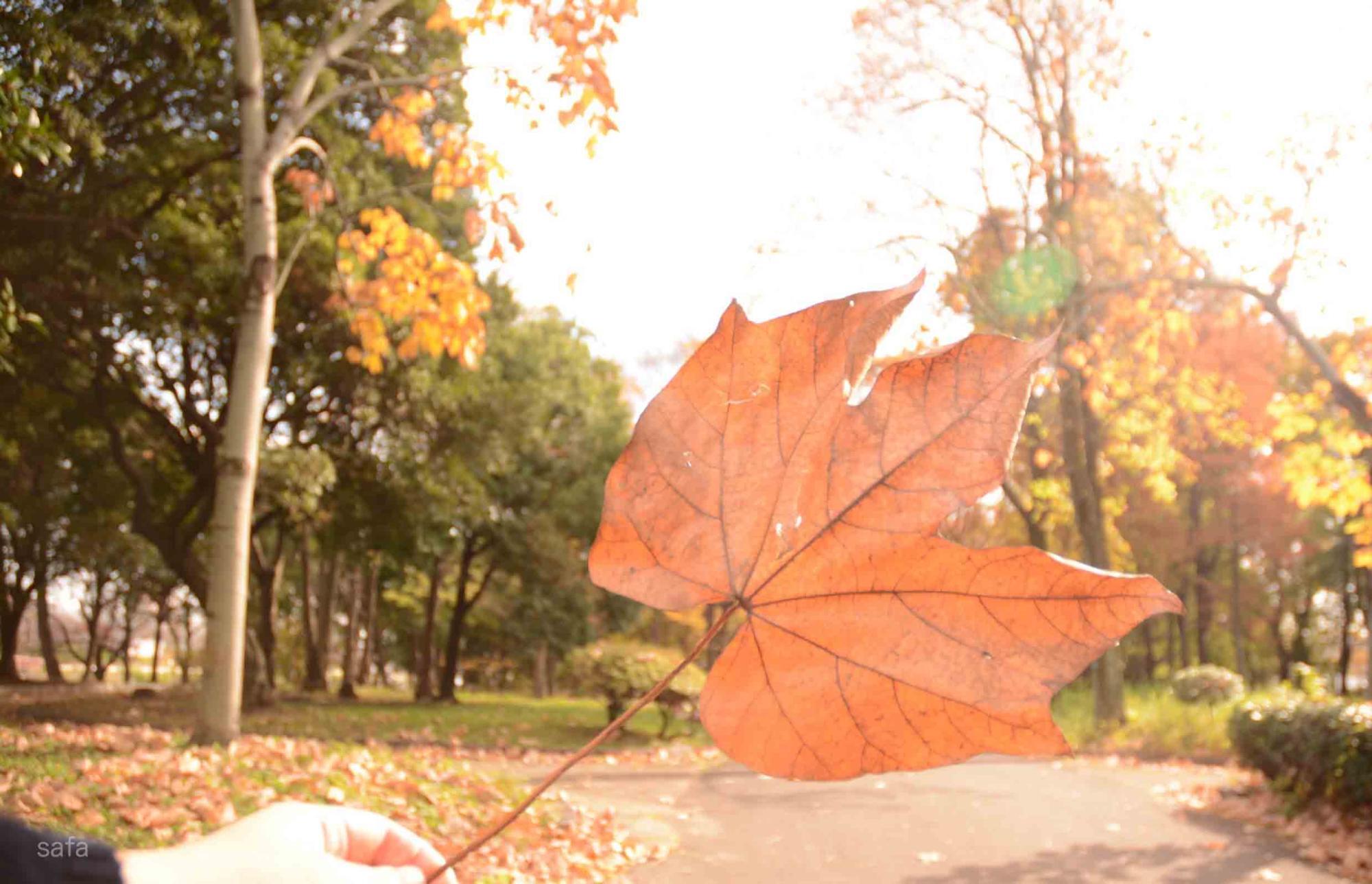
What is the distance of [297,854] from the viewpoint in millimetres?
611

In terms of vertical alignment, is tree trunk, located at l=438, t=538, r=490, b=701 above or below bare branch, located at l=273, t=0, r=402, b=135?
below

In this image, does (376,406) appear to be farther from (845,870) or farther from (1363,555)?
(1363,555)

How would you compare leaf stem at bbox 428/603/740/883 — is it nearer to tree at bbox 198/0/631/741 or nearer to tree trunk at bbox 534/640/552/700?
tree at bbox 198/0/631/741

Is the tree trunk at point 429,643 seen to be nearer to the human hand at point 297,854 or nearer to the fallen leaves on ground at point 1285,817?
the fallen leaves on ground at point 1285,817

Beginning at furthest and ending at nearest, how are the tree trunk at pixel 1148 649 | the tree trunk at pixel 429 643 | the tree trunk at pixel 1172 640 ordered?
the tree trunk at pixel 1172 640
the tree trunk at pixel 1148 649
the tree trunk at pixel 429 643

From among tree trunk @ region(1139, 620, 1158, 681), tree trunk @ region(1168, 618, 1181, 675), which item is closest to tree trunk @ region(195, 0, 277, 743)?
tree trunk @ region(1139, 620, 1158, 681)

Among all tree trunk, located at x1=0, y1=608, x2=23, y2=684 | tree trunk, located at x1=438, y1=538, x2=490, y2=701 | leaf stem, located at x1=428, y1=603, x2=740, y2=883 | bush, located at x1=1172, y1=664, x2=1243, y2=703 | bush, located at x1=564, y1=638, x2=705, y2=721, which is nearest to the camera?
leaf stem, located at x1=428, y1=603, x2=740, y2=883

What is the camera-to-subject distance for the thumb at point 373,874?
0.62 meters

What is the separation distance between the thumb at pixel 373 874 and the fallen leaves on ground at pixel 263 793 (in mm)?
1539

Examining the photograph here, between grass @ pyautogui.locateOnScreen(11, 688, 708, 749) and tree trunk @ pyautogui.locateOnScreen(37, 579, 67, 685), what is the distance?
0.36 m

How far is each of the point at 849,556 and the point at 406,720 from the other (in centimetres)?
1625

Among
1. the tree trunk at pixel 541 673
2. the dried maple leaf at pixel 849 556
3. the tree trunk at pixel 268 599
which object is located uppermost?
the dried maple leaf at pixel 849 556

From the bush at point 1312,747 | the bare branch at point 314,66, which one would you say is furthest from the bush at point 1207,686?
the bare branch at point 314,66

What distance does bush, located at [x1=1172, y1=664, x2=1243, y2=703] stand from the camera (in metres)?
15.4
